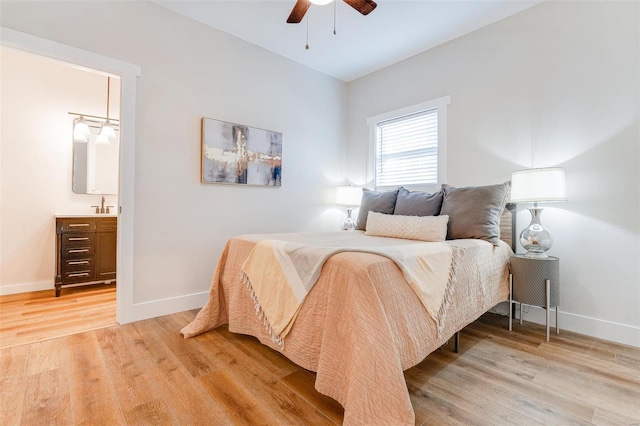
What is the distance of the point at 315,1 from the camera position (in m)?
1.96

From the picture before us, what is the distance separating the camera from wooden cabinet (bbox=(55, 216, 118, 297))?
10.4 ft

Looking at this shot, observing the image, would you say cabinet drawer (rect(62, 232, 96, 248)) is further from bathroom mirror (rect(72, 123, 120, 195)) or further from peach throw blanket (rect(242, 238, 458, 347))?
peach throw blanket (rect(242, 238, 458, 347))

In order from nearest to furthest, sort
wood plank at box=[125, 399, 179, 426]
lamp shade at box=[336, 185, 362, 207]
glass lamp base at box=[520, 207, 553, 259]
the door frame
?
wood plank at box=[125, 399, 179, 426] → glass lamp base at box=[520, 207, 553, 259] → the door frame → lamp shade at box=[336, 185, 362, 207]

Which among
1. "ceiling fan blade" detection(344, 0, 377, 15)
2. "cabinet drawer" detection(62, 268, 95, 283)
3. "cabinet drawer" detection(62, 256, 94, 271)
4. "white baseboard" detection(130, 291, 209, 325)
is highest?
"ceiling fan blade" detection(344, 0, 377, 15)

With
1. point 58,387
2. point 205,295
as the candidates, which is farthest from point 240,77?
point 58,387

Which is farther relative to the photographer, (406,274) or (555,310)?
(555,310)

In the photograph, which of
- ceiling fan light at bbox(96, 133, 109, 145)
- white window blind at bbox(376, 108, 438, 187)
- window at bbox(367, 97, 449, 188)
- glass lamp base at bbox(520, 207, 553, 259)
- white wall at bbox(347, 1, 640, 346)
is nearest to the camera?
white wall at bbox(347, 1, 640, 346)

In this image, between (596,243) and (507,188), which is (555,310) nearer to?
(596,243)

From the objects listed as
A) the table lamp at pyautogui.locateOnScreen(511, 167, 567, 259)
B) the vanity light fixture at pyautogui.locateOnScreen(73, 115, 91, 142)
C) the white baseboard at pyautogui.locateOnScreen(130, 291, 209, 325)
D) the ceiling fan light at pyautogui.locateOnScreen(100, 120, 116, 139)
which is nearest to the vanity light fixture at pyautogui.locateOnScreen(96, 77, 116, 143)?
the ceiling fan light at pyautogui.locateOnScreen(100, 120, 116, 139)

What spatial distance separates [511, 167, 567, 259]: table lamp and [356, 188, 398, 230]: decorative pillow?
1046 millimetres

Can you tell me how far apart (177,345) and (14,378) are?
81cm

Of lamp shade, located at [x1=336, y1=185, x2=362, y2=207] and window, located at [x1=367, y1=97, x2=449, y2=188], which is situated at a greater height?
window, located at [x1=367, y1=97, x2=449, y2=188]

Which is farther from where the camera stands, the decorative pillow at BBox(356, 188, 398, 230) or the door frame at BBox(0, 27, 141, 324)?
the decorative pillow at BBox(356, 188, 398, 230)

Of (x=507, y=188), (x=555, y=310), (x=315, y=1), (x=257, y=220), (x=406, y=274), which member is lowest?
(x=555, y=310)
